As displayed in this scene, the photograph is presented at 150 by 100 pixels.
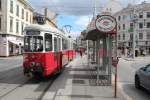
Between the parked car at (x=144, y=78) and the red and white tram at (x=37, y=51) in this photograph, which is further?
the red and white tram at (x=37, y=51)

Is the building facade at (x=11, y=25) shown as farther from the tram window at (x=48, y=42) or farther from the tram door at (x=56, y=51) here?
the tram window at (x=48, y=42)

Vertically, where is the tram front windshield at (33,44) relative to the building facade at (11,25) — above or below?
below

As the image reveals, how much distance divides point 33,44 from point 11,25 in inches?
1714

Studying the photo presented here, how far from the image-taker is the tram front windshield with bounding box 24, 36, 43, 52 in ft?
57.5

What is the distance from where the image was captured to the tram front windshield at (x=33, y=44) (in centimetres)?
1752

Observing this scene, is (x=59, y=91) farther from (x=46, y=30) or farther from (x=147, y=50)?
(x=147, y=50)

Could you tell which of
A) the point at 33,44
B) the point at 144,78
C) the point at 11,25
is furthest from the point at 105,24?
the point at 11,25

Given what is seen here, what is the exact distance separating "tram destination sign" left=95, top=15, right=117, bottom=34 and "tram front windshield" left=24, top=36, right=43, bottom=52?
149 inches

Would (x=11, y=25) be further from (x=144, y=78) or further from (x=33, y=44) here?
(x=144, y=78)

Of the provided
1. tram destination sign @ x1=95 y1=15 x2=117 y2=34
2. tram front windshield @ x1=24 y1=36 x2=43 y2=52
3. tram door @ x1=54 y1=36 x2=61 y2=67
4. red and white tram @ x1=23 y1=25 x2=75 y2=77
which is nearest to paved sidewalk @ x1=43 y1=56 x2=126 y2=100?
red and white tram @ x1=23 y1=25 x2=75 y2=77

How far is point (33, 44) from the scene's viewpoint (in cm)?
1759

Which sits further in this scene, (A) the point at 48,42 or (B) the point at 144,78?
(A) the point at 48,42

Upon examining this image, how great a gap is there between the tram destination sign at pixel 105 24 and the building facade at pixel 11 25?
142ft

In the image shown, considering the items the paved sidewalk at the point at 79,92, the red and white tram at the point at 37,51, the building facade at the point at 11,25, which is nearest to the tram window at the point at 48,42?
the red and white tram at the point at 37,51
